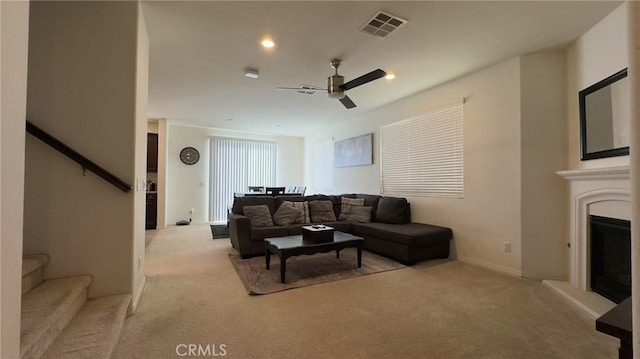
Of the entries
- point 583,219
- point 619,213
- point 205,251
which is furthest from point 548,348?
point 205,251

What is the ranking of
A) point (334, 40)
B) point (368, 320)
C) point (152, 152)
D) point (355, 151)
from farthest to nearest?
point (152, 152) → point (355, 151) → point (334, 40) → point (368, 320)

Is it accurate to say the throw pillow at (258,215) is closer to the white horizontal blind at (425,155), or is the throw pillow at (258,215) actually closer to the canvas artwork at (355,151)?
the white horizontal blind at (425,155)

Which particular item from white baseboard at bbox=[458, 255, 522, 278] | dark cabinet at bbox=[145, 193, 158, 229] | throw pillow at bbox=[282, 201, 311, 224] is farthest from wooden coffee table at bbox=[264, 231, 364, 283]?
dark cabinet at bbox=[145, 193, 158, 229]

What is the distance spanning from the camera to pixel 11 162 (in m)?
0.80

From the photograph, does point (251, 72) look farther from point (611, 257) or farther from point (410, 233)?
point (611, 257)

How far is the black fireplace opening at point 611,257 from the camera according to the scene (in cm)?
241

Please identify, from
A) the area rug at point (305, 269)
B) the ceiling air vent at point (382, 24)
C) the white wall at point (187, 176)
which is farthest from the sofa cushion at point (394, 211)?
the white wall at point (187, 176)

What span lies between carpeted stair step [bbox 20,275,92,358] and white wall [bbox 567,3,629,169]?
4206mm

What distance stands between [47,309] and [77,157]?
107cm

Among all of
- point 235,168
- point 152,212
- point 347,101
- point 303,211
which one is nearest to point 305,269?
point 303,211

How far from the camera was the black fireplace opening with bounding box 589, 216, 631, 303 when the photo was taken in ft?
7.91

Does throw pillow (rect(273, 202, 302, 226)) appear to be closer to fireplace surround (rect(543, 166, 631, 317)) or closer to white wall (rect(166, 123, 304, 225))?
fireplace surround (rect(543, 166, 631, 317))

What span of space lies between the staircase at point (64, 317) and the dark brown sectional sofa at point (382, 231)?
183 cm

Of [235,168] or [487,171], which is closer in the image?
[487,171]
